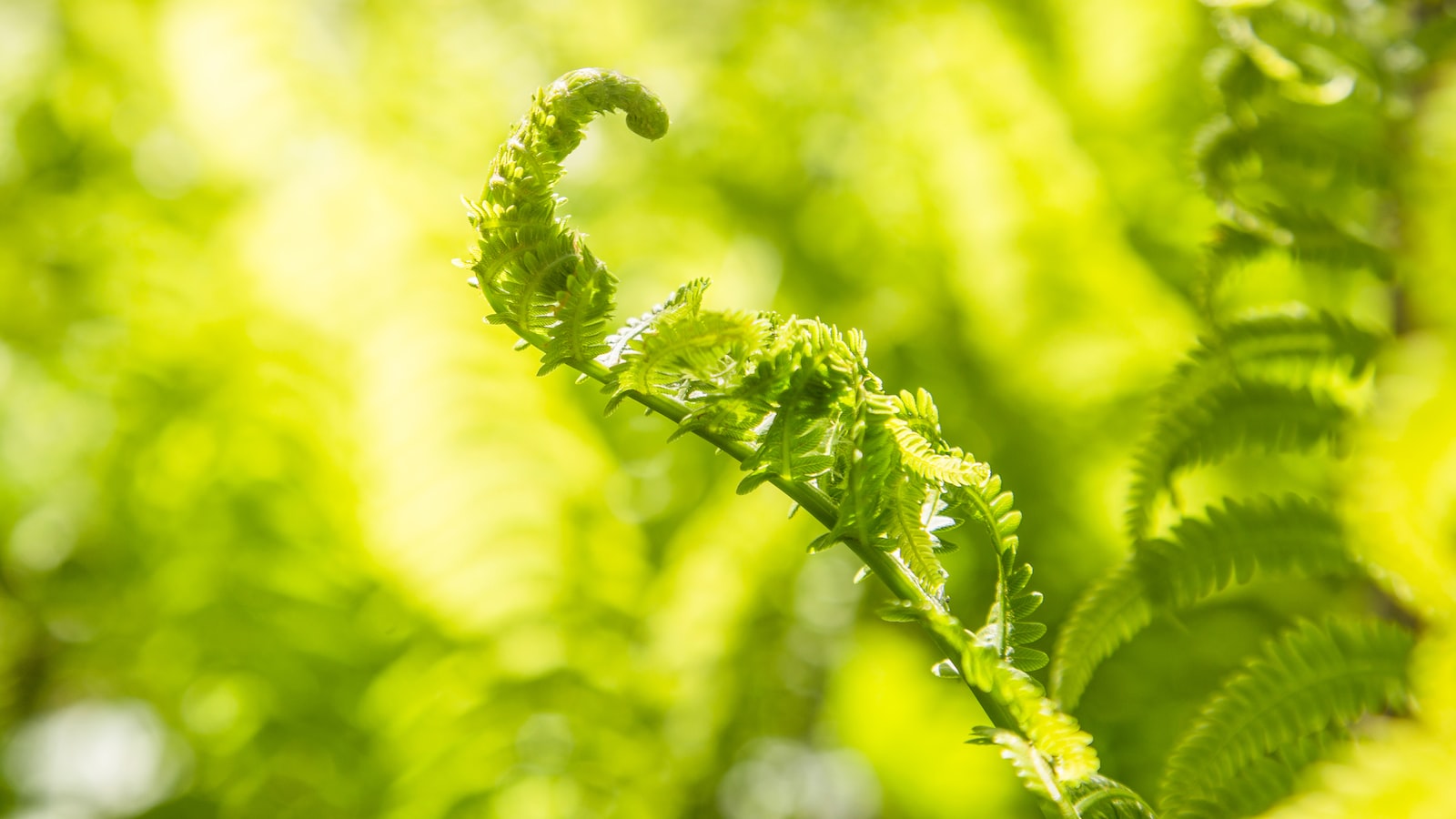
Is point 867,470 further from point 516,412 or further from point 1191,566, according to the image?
point 516,412

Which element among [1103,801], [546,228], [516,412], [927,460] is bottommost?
[1103,801]

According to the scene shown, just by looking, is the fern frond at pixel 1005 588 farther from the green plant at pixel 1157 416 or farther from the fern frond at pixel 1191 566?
the fern frond at pixel 1191 566

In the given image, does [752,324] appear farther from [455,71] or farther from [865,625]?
[455,71]

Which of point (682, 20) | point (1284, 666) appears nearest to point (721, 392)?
point (1284, 666)

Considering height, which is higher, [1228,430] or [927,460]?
[1228,430]

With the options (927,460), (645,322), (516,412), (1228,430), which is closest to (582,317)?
(645,322)

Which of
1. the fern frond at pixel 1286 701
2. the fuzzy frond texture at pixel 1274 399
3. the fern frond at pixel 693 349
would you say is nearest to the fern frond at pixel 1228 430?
the fuzzy frond texture at pixel 1274 399

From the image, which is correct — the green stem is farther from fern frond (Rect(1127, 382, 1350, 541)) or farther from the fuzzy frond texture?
fern frond (Rect(1127, 382, 1350, 541))
